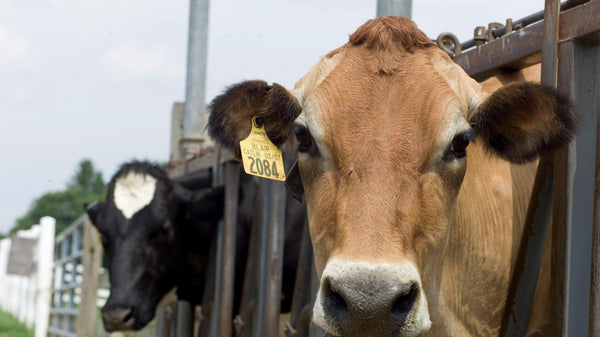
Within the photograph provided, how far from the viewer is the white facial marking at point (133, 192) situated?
6.54 metres

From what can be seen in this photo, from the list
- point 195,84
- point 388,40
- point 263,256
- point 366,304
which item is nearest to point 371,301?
point 366,304

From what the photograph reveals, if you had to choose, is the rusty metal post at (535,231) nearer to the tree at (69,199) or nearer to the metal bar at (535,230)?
the metal bar at (535,230)

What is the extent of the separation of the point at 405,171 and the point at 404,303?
0.47 meters

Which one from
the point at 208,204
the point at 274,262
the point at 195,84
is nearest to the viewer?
the point at 274,262

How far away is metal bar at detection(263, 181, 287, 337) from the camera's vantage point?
4.81 m

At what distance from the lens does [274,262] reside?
15.9ft

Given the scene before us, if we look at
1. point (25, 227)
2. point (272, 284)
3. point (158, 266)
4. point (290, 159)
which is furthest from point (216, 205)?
point (25, 227)

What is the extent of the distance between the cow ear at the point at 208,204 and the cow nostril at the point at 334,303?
3.85 meters

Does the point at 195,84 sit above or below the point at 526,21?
above

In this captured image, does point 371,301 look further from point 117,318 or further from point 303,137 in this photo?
point 117,318

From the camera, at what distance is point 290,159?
3.84 m

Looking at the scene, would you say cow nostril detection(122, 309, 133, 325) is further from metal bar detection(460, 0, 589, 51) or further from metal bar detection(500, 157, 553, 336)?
metal bar detection(500, 157, 553, 336)

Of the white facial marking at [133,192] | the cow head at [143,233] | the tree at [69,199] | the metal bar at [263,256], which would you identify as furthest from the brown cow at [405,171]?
the tree at [69,199]

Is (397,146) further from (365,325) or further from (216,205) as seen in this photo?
(216,205)
